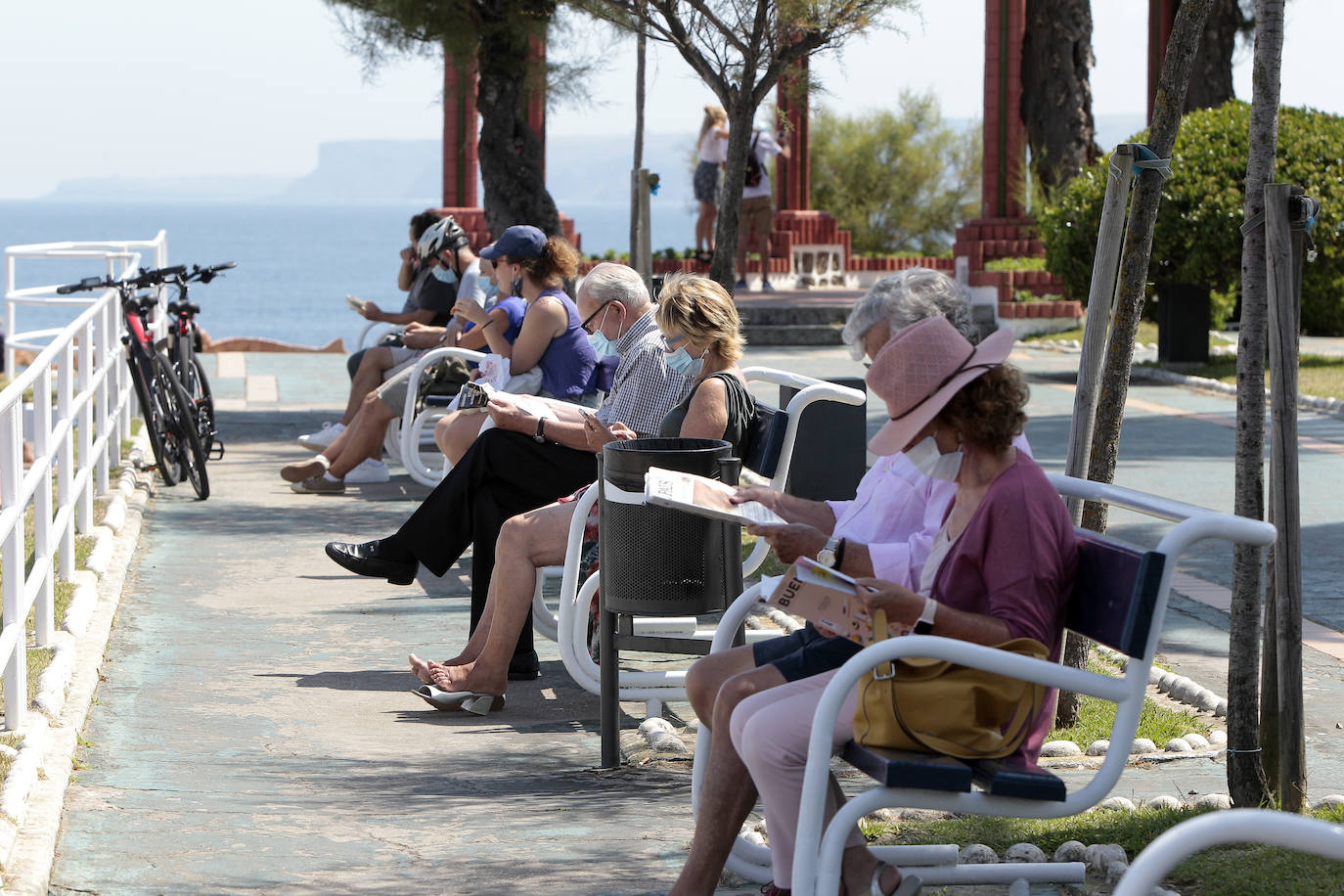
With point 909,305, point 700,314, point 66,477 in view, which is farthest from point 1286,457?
point 66,477

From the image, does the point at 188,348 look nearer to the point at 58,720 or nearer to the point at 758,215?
the point at 58,720

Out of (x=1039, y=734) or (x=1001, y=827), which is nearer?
(x=1039, y=734)

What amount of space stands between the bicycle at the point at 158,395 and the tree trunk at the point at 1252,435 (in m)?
6.32

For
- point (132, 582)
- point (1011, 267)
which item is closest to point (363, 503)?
point (132, 582)

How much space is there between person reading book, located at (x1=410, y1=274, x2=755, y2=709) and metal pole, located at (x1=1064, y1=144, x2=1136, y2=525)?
961 mm

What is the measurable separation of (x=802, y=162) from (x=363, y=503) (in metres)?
15.9

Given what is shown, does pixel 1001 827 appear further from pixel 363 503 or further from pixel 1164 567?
pixel 363 503

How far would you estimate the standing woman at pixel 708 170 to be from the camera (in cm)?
2112

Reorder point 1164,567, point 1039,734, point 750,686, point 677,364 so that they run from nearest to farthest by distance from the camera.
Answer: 1. point 1164,567
2. point 1039,734
3. point 750,686
4. point 677,364

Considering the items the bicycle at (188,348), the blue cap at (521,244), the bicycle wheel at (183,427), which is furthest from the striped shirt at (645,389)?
the bicycle at (188,348)

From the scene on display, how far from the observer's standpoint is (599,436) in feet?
18.4

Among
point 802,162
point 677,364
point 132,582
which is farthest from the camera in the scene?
point 802,162

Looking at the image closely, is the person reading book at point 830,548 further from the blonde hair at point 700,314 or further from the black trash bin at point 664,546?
the blonde hair at point 700,314

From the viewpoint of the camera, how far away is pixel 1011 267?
1978cm
